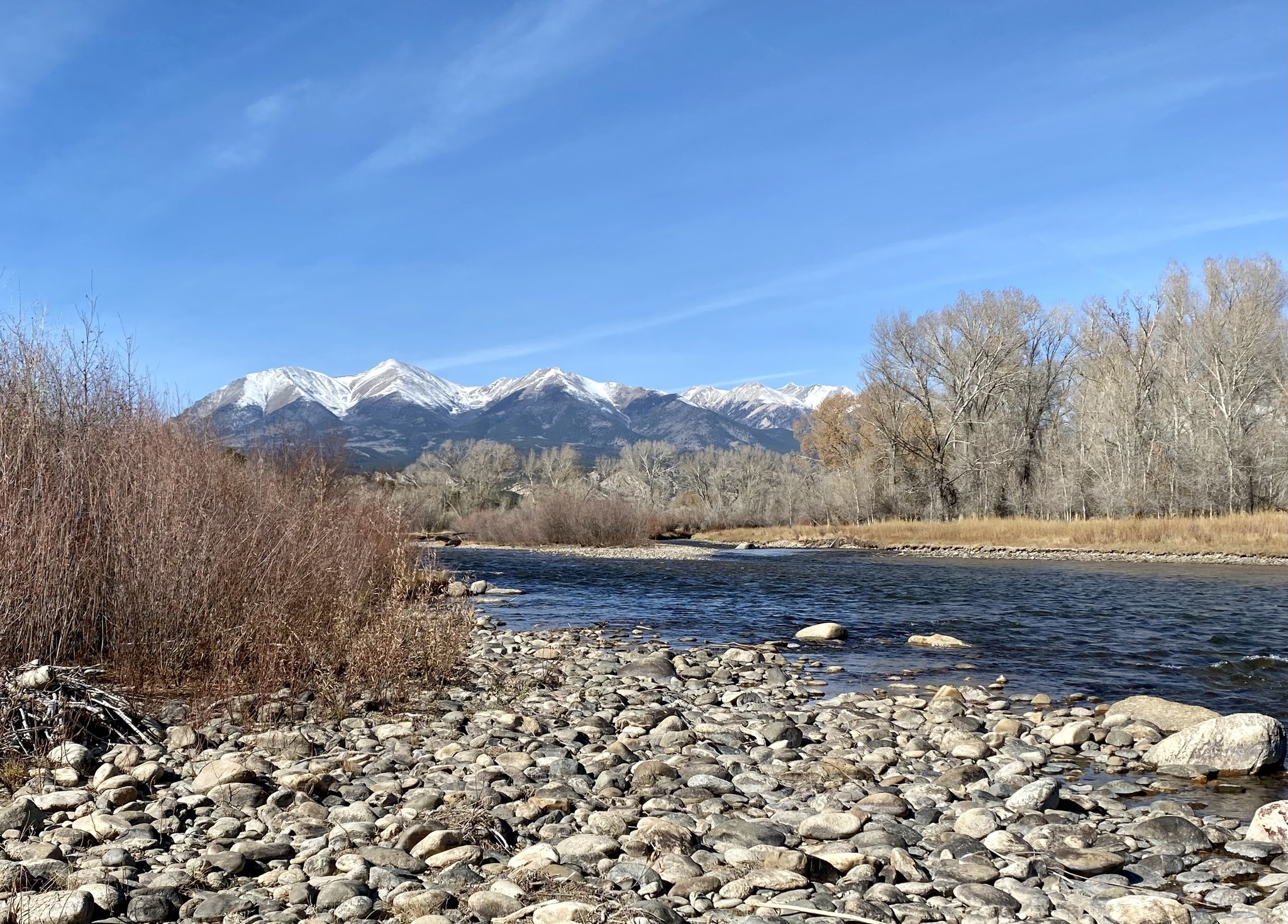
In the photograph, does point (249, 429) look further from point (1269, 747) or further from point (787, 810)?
point (1269, 747)

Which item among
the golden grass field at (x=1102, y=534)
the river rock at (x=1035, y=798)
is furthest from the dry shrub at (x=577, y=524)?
the river rock at (x=1035, y=798)

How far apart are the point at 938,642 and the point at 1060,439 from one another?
4177cm

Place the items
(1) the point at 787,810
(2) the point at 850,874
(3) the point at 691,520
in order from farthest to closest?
(3) the point at 691,520, (1) the point at 787,810, (2) the point at 850,874

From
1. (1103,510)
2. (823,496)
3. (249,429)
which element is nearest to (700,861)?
(249,429)

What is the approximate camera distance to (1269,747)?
6.86m

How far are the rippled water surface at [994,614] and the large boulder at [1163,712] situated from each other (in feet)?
3.61

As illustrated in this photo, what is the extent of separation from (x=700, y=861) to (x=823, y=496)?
58.7 m

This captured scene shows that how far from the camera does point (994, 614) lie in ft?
59.3

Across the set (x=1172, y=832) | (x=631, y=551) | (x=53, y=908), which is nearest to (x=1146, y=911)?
(x=1172, y=832)

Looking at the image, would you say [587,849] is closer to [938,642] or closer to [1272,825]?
[1272,825]

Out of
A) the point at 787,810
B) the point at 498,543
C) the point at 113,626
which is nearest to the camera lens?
the point at 787,810

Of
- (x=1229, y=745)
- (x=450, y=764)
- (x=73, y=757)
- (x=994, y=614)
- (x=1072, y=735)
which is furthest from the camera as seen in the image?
(x=994, y=614)

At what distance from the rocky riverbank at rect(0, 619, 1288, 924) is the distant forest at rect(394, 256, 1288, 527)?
136 ft

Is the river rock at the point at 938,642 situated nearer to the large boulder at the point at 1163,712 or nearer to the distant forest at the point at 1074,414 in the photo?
the large boulder at the point at 1163,712
